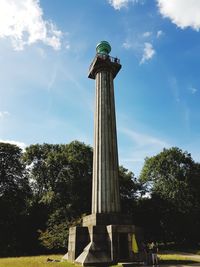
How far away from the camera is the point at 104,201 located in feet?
83.4

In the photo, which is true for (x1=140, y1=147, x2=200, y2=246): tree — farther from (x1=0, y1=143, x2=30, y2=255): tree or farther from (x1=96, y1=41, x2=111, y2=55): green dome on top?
(x1=96, y1=41, x2=111, y2=55): green dome on top

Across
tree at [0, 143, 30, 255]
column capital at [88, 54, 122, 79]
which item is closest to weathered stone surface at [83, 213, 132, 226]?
column capital at [88, 54, 122, 79]

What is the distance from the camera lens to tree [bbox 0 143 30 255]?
41.0 m

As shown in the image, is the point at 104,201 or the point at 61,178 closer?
the point at 104,201

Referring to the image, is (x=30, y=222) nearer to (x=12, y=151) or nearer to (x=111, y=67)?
(x=12, y=151)

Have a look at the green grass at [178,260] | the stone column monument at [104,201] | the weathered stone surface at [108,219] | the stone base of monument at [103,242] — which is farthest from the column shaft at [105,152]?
the green grass at [178,260]

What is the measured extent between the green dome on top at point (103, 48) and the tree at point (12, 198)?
25.0 m

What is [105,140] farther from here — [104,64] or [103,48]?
[103,48]

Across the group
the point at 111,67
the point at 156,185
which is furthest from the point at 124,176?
the point at 111,67

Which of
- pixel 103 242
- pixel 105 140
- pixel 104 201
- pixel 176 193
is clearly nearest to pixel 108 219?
pixel 104 201

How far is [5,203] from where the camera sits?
4266 cm

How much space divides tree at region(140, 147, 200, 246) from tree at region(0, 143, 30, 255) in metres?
22.5

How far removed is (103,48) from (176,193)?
28616 mm

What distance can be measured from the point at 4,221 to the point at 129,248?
2584 centimetres
